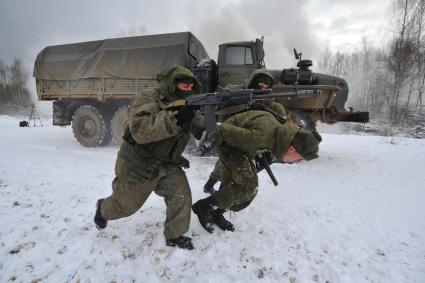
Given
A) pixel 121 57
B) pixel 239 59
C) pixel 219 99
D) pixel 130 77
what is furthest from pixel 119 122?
pixel 219 99

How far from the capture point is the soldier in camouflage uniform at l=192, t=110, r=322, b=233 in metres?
2.06

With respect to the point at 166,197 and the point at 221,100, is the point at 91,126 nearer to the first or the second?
the point at 166,197

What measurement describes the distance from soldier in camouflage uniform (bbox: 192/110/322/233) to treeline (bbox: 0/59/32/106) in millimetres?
44083

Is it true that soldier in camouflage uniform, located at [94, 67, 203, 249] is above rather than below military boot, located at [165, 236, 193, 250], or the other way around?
above

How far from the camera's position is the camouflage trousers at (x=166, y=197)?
2.25 metres

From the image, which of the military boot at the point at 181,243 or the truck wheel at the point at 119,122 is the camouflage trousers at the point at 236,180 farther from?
the truck wheel at the point at 119,122

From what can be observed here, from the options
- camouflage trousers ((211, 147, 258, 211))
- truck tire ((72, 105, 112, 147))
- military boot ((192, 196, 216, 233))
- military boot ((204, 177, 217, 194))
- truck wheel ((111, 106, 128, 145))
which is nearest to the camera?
camouflage trousers ((211, 147, 258, 211))

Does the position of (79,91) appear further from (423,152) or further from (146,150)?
(423,152)

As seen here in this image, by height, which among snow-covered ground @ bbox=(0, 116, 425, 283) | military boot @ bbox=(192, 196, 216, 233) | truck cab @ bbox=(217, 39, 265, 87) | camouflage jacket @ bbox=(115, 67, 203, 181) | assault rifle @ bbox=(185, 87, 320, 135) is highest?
truck cab @ bbox=(217, 39, 265, 87)

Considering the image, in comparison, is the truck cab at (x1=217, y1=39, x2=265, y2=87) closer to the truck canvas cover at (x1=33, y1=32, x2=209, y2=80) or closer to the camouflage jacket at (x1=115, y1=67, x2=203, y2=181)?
the truck canvas cover at (x1=33, y1=32, x2=209, y2=80)

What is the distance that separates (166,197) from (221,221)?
671 millimetres

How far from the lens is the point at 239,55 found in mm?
6133

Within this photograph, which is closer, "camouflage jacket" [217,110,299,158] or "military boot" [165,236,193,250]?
"camouflage jacket" [217,110,299,158]

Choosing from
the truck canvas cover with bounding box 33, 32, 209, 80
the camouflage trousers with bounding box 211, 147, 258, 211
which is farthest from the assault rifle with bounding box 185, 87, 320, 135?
the truck canvas cover with bounding box 33, 32, 209, 80
